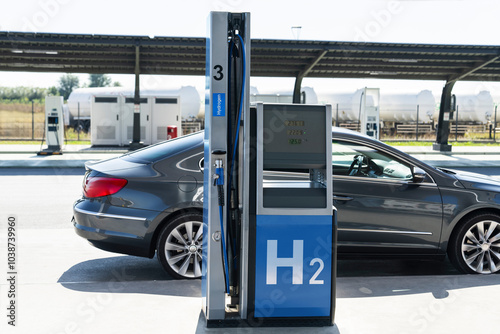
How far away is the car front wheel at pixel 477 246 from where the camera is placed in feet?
20.1

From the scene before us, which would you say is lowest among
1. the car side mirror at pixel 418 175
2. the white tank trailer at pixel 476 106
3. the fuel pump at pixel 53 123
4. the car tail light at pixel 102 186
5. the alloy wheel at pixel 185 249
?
the alloy wheel at pixel 185 249

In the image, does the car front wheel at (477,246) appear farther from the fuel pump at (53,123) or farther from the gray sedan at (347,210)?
the fuel pump at (53,123)

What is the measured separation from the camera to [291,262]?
428 centimetres

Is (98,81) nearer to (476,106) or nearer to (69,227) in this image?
(476,106)

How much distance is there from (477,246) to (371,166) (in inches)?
53.9

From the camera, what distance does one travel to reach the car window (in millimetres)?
6268

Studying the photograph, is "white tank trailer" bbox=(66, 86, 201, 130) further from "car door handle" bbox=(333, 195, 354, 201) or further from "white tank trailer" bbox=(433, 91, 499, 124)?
"car door handle" bbox=(333, 195, 354, 201)

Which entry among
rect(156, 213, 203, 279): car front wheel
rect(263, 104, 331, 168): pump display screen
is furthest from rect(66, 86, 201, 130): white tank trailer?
rect(263, 104, 331, 168): pump display screen

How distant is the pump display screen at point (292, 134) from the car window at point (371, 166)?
6.54ft

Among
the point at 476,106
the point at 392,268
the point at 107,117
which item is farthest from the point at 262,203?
the point at 476,106

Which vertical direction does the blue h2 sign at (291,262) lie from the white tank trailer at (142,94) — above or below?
below

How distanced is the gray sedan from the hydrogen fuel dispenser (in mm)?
1546

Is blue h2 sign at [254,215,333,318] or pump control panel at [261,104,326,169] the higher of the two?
pump control panel at [261,104,326,169]

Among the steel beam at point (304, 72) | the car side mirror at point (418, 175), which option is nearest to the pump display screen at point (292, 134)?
the car side mirror at point (418, 175)
